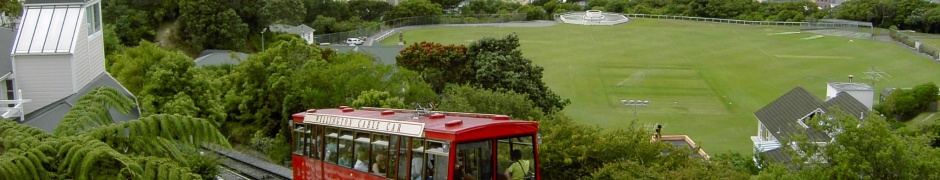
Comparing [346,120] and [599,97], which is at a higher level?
[346,120]

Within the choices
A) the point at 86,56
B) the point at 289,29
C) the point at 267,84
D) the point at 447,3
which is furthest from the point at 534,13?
the point at 86,56

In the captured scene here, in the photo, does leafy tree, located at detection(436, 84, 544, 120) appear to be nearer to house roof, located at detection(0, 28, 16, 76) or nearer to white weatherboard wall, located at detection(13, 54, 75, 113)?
white weatherboard wall, located at detection(13, 54, 75, 113)

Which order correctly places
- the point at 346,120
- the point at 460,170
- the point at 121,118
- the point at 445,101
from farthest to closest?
1. the point at 445,101
2. the point at 121,118
3. the point at 346,120
4. the point at 460,170

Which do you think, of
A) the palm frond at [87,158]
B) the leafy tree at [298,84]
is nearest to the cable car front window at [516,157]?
the palm frond at [87,158]

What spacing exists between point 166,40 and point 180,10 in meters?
2.62

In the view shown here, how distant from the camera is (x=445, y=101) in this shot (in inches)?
1393

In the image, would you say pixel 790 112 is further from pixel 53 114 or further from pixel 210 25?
pixel 210 25

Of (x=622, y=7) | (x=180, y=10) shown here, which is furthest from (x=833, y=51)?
(x=180, y=10)

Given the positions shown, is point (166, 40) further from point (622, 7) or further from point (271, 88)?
point (622, 7)

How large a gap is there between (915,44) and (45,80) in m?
92.0

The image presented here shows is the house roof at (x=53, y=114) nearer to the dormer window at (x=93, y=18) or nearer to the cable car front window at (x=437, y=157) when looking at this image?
the dormer window at (x=93, y=18)

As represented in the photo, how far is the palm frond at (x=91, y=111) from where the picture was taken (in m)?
13.8

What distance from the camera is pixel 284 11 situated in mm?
78562

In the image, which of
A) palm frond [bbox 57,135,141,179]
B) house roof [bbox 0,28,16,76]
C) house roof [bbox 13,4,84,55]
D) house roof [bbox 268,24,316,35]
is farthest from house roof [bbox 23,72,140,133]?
house roof [bbox 268,24,316,35]
